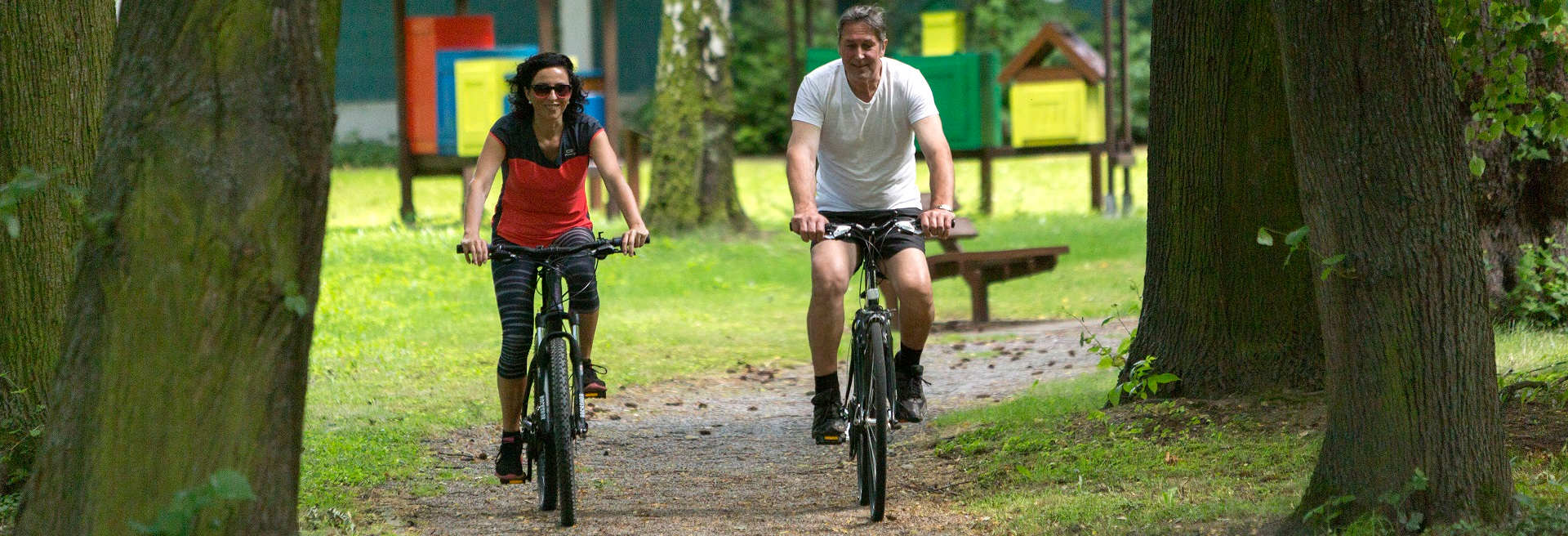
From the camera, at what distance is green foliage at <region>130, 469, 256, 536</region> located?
10.5 ft

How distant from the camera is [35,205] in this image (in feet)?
17.8

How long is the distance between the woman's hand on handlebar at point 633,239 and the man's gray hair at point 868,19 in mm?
986

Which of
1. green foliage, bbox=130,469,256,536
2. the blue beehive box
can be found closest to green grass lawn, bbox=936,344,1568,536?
green foliage, bbox=130,469,256,536

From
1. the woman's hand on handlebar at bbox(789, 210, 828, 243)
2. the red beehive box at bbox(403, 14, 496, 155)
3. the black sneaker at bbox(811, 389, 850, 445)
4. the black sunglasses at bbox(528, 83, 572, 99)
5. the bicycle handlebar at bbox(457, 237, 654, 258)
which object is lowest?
the black sneaker at bbox(811, 389, 850, 445)

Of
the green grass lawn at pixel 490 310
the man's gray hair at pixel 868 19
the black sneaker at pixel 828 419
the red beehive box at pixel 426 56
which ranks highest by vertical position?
the red beehive box at pixel 426 56

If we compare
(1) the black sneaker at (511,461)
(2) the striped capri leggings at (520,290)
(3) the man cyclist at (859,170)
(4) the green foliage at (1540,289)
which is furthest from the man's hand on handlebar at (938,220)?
(4) the green foliage at (1540,289)

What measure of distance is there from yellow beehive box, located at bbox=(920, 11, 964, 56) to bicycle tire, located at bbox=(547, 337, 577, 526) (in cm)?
1464

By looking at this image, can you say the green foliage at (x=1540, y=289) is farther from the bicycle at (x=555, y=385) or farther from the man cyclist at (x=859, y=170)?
the bicycle at (x=555, y=385)

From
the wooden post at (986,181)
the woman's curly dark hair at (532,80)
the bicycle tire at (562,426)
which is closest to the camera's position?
the bicycle tire at (562,426)

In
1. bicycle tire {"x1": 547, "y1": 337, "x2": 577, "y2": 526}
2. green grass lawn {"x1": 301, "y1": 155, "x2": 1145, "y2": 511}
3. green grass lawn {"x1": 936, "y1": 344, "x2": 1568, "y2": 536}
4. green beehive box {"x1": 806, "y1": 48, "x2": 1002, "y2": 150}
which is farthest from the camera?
green beehive box {"x1": 806, "y1": 48, "x2": 1002, "y2": 150}

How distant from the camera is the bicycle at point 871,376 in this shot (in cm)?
525

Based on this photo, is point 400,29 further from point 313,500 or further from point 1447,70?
point 1447,70

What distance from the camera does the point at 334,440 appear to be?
676cm

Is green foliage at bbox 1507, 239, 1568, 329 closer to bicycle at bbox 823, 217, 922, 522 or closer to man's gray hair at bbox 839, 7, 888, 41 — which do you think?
bicycle at bbox 823, 217, 922, 522
